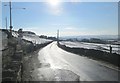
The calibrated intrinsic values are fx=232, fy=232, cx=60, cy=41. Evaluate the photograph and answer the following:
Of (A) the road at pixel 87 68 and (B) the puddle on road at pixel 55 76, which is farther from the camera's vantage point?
(A) the road at pixel 87 68

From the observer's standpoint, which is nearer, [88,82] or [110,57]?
[88,82]

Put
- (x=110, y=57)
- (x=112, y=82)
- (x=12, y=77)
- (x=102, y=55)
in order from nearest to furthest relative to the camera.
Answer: (x=12, y=77) → (x=112, y=82) → (x=110, y=57) → (x=102, y=55)

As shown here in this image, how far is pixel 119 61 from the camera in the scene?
2109 cm

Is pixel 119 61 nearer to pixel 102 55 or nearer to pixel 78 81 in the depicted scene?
pixel 102 55

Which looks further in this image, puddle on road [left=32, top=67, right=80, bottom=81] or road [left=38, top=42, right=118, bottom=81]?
road [left=38, top=42, right=118, bottom=81]

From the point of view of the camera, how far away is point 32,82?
13078mm

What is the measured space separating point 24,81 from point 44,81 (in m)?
1.21

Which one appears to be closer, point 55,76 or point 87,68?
point 55,76

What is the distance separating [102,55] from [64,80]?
14.3 metres

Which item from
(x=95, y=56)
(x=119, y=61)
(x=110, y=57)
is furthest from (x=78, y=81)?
(x=95, y=56)

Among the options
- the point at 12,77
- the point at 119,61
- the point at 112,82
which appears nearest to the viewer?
the point at 12,77

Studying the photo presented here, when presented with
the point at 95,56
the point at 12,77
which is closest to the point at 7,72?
the point at 12,77

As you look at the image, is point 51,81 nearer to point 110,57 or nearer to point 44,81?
point 44,81

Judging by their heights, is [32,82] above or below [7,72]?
below
